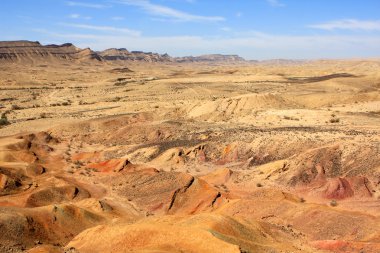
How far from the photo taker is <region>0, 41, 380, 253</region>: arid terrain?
1708 cm

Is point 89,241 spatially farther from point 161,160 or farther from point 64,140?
point 64,140

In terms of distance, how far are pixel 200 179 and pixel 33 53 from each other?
554 feet

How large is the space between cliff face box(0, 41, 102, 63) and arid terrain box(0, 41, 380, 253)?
12211 cm

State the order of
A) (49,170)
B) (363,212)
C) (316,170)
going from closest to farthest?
(363,212)
(316,170)
(49,170)

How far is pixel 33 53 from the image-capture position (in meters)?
180

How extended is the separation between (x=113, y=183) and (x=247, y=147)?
998 cm

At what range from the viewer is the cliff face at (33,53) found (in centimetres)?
16975

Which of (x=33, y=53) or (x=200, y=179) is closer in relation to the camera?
(x=200, y=179)

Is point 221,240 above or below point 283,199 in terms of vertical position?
above

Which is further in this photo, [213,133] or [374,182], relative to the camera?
[213,133]

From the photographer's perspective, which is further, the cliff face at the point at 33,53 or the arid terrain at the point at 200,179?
the cliff face at the point at 33,53

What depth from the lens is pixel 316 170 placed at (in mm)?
27250

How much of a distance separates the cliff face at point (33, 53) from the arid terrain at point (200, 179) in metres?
122

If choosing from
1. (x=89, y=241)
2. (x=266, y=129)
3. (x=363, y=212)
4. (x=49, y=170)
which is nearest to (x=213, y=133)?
(x=266, y=129)
